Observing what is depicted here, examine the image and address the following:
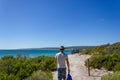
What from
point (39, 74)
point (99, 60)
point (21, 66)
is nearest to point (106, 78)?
point (39, 74)

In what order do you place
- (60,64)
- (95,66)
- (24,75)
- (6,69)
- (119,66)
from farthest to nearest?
(95,66)
(119,66)
(6,69)
(24,75)
(60,64)

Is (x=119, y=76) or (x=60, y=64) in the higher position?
(x=60, y=64)

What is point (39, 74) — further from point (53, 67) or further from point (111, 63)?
point (111, 63)

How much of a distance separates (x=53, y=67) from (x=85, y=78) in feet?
14.2

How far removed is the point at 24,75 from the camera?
12.9 metres

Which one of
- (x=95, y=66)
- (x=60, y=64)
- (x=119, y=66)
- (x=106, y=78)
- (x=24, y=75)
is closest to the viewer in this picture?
(x=60, y=64)

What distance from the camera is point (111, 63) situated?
58.4 ft

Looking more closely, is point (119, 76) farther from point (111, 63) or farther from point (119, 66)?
point (111, 63)

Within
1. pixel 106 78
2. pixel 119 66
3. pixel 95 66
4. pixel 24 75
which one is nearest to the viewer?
pixel 106 78

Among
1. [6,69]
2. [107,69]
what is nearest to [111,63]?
[107,69]

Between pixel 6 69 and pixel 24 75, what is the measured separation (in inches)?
66.9

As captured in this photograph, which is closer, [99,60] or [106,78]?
[106,78]

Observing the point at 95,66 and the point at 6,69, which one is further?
the point at 95,66

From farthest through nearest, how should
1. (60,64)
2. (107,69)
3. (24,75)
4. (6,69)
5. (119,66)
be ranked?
(107,69) → (119,66) → (6,69) → (24,75) → (60,64)
